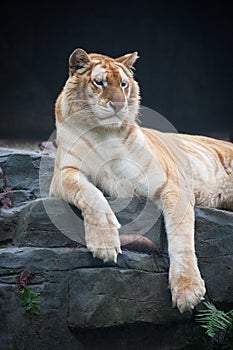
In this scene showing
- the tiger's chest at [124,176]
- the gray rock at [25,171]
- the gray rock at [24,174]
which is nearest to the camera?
the tiger's chest at [124,176]

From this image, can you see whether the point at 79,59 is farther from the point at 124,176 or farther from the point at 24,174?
the point at 24,174

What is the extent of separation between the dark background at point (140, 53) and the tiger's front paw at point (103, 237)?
452cm

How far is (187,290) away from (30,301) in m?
1.05

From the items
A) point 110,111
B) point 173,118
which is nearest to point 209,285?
point 110,111

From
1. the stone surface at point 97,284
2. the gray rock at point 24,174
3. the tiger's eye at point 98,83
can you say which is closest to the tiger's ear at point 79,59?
the tiger's eye at point 98,83

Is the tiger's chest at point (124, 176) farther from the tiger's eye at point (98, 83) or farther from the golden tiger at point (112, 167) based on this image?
the tiger's eye at point (98, 83)

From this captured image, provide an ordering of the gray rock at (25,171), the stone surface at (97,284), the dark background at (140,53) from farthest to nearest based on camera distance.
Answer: the dark background at (140,53)
the gray rock at (25,171)
the stone surface at (97,284)

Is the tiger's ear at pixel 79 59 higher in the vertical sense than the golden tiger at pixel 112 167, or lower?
higher

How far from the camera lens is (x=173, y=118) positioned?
8.93 metres

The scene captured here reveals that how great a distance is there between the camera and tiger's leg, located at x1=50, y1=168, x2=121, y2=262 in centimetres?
407

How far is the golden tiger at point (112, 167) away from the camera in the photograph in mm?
4137

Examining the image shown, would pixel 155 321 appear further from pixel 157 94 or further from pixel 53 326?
pixel 157 94

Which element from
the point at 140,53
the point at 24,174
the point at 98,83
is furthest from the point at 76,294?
the point at 140,53

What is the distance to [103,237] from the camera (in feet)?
13.3
